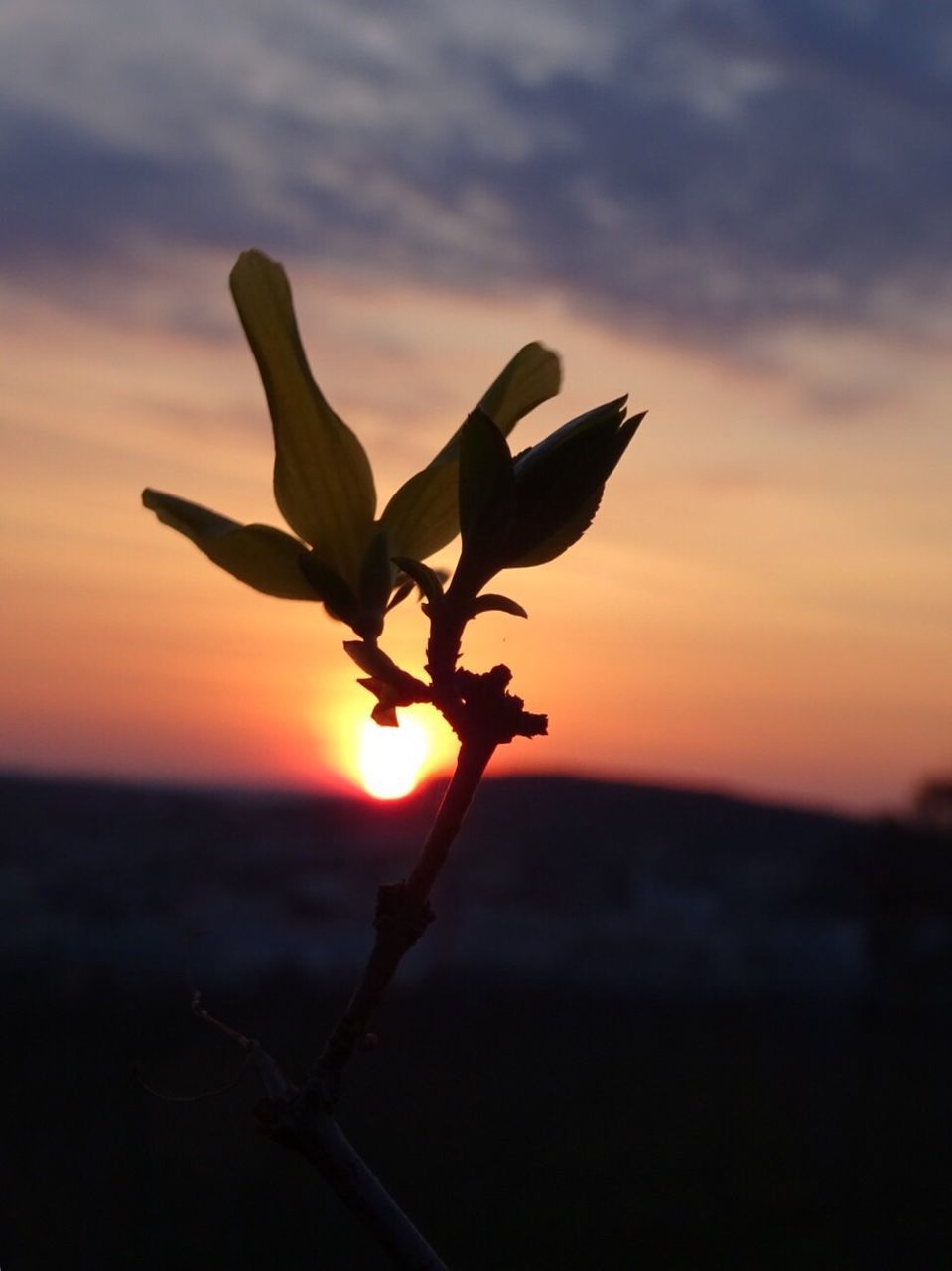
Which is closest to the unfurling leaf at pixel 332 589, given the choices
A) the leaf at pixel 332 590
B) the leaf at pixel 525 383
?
the leaf at pixel 332 590

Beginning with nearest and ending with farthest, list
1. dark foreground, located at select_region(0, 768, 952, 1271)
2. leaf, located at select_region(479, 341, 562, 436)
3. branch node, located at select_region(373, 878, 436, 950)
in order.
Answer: branch node, located at select_region(373, 878, 436, 950) → leaf, located at select_region(479, 341, 562, 436) → dark foreground, located at select_region(0, 768, 952, 1271)

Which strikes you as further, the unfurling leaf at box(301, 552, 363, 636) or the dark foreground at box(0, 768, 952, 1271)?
the dark foreground at box(0, 768, 952, 1271)

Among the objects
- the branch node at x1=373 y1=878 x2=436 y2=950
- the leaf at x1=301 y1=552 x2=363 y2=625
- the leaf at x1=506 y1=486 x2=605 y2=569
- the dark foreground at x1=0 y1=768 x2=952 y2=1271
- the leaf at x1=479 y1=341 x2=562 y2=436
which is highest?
the leaf at x1=479 y1=341 x2=562 y2=436

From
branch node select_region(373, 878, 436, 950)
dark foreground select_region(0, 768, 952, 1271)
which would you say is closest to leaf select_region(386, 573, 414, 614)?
branch node select_region(373, 878, 436, 950)

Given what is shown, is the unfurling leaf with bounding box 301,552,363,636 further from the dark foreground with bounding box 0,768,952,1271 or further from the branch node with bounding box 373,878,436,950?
the dark foreground with bounding box 0,768,952,1271

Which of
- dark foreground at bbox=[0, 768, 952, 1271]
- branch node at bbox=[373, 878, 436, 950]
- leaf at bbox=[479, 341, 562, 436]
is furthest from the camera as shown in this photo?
dark foreground at bbox=[0, 768, 952, 1271]

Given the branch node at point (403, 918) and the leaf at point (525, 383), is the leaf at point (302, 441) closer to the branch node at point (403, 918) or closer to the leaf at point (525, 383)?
the leaf at point (525, 383)

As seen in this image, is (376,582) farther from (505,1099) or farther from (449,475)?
(505,1099)
